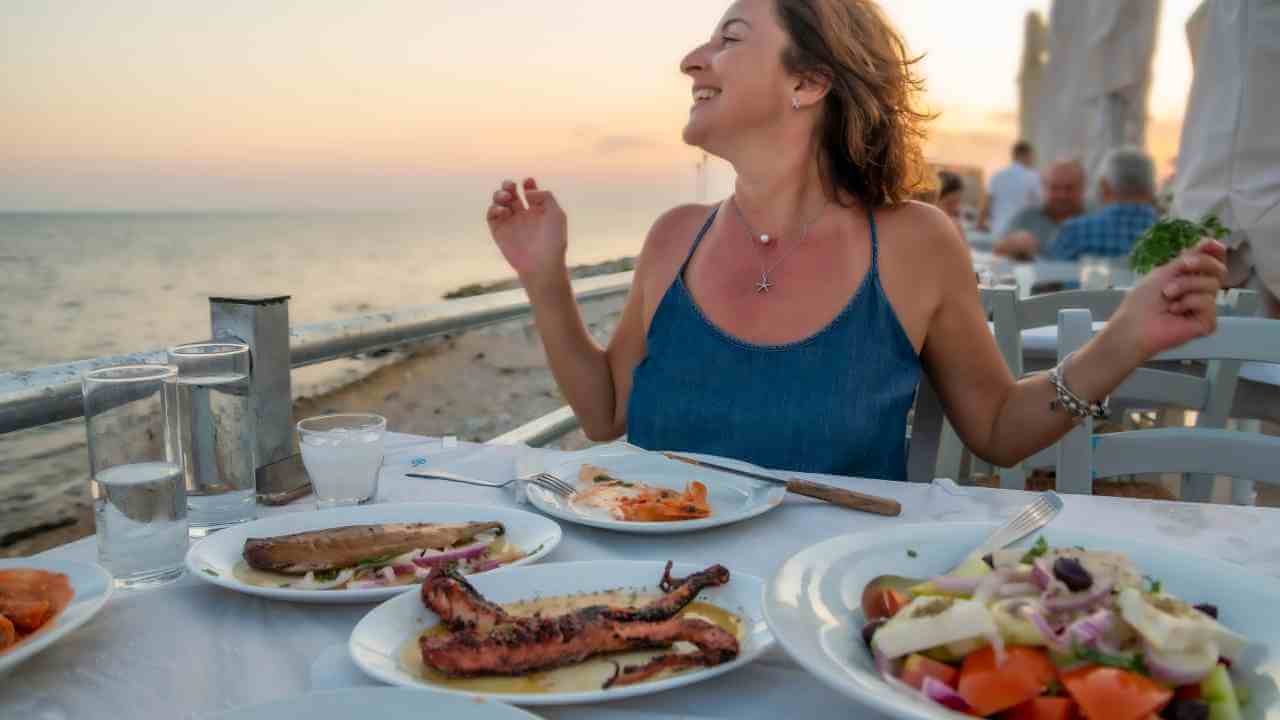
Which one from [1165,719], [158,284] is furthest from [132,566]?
[158,284]

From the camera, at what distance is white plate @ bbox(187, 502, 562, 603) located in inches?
34.4

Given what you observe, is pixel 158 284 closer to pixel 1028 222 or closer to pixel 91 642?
pixel 1028 222

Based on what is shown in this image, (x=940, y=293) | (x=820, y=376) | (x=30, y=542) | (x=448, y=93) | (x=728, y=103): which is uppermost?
(x=448, y=93)

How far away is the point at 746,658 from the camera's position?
73 centimetres

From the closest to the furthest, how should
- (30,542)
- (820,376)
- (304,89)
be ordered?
(820,376), (30,542), (304,89)

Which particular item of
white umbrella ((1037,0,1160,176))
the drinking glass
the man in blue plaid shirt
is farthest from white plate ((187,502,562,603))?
white umbrella ((1037,0,1160,176))

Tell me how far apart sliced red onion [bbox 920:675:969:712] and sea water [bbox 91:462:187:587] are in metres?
0.75

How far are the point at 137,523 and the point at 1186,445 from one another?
185cm

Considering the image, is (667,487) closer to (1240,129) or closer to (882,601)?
(882,601)

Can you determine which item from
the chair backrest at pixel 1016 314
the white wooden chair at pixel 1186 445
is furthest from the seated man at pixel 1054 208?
the white wooden chair at pixel 1186 445

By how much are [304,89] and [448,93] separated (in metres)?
6.50

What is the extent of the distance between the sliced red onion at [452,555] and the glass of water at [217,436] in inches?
12.3

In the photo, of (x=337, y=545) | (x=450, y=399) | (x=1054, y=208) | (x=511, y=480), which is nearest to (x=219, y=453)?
(x=337, y=545)

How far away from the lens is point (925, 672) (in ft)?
2.08
